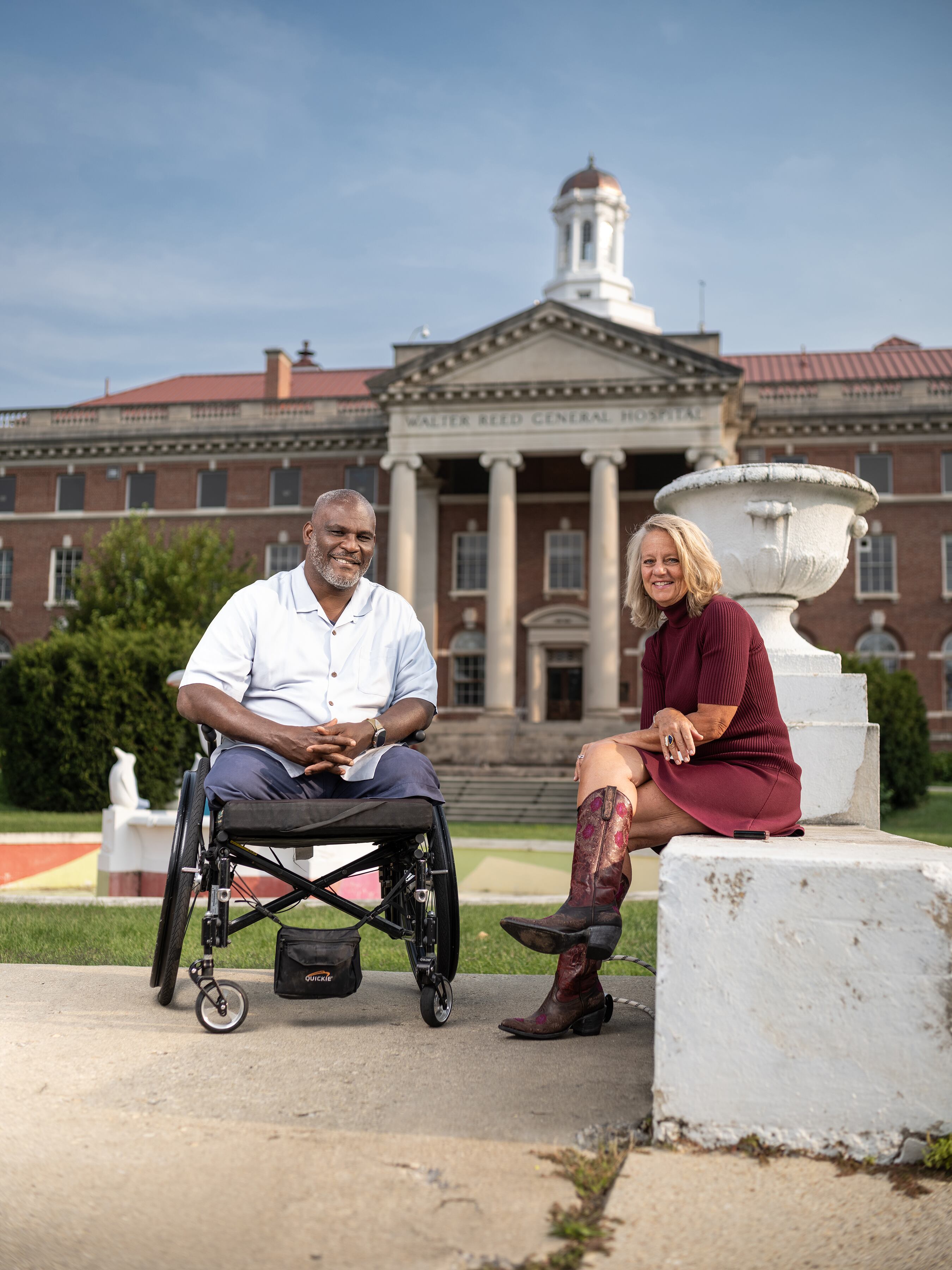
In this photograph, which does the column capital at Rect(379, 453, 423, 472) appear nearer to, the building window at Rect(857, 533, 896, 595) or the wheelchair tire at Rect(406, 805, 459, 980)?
the building window at Rect(857, 533, 896, 595)

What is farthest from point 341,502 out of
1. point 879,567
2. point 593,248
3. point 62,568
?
point 593,248

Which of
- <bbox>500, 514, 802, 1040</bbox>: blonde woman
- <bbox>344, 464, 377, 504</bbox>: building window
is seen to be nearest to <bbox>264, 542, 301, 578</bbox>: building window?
<bbox>344, 464, 377, 504</bbox>: building window

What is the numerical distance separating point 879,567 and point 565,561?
1106 centimetres

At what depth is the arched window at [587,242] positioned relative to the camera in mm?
53531

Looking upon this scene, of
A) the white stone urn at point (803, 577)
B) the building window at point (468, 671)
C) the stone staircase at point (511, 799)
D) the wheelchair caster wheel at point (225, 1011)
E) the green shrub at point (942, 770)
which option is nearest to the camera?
the wheelchair caster wheel at point (225, 1011)

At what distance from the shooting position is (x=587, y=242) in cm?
5372

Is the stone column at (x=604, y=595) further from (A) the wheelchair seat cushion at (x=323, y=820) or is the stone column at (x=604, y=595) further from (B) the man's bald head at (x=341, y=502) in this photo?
(A) the wheelchair seat cushion at (x=323, y=820)

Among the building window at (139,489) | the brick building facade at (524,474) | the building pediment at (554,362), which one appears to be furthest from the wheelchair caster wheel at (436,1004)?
the building window at (139,489)

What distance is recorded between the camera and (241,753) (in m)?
3.94

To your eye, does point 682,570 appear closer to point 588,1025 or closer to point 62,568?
point 588,1025

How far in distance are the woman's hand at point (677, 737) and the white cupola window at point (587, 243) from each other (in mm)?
53118

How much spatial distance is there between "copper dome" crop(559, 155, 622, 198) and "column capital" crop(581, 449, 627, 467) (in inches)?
843

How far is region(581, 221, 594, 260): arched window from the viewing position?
53531 millimetres

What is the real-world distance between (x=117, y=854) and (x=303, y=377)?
141 feet
